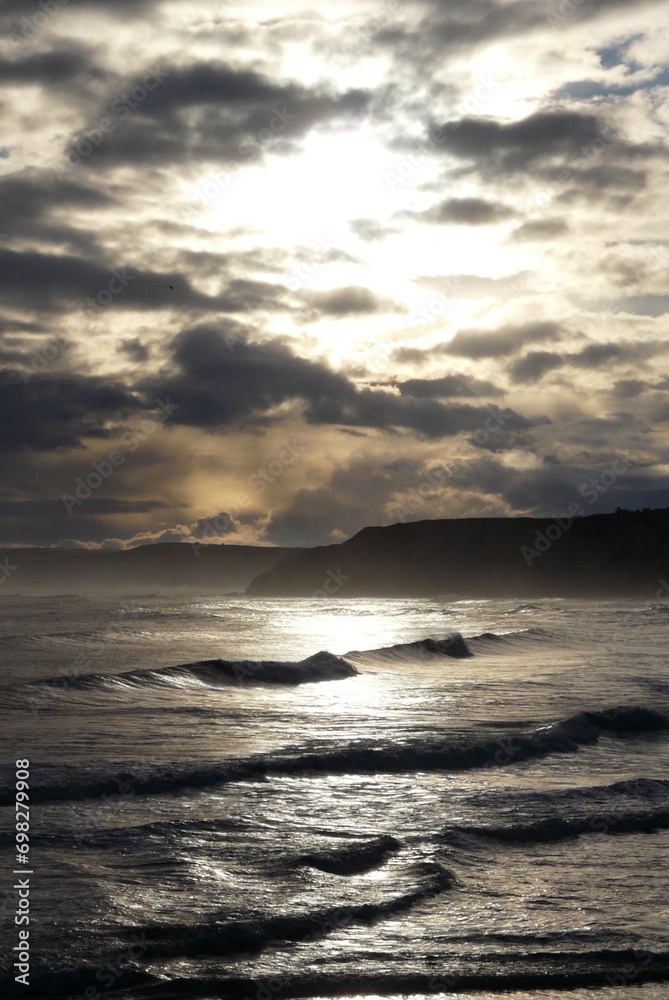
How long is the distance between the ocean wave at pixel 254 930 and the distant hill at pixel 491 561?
9234 centimetres

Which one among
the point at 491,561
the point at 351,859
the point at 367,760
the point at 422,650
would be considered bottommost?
the point at 422,650

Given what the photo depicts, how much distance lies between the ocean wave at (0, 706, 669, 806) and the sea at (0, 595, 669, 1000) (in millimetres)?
40

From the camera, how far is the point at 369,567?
433 ft

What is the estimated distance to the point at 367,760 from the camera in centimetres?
1138

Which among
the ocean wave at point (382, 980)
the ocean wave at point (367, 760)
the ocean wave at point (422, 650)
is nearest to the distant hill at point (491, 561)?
the ocean wave at point (422, 650)

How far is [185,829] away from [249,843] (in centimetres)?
70

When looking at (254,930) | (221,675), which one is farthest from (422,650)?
(254,930)

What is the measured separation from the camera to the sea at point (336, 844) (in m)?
5.44

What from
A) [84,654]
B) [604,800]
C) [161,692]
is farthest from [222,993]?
[84,654]

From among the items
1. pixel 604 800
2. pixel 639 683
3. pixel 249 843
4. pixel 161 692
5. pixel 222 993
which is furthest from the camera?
pixel 639 683

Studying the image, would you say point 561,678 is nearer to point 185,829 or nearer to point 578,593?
point 185,829

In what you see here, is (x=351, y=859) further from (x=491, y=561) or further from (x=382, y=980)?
(x=491, y=561)

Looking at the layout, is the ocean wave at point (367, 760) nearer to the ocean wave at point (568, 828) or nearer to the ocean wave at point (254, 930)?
the ocean wave at point (568, 828)

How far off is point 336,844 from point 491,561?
114897 mm
